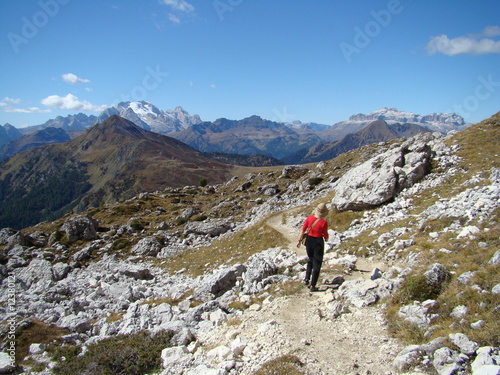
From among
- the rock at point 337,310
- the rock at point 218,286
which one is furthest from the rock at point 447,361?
the rock at point 218,286

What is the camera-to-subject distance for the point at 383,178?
2839cm

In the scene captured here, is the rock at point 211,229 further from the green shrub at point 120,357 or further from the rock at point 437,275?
the rock at point 437,275

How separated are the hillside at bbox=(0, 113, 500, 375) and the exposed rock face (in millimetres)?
137

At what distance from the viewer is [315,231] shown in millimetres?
13719

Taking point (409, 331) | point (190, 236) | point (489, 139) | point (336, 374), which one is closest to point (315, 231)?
point (409, 331)

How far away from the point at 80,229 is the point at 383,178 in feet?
173

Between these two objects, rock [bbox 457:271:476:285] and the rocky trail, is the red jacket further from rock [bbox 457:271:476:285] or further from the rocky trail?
rock [bbox 457:271:476:285]

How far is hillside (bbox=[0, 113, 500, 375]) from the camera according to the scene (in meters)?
9.03

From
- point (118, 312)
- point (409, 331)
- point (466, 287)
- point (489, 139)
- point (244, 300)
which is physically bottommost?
point (118, 312)

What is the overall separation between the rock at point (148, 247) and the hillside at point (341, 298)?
9493 mm

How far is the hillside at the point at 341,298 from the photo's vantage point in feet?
29.6

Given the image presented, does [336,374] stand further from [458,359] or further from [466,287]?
[466,287]

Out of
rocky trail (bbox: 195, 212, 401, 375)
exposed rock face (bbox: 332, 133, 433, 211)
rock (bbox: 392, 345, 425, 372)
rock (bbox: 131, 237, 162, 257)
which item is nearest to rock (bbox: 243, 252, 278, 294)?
rocky trail (bbox: 195, 212, 401, 375)

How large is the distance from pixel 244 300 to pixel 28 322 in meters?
12.2
